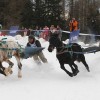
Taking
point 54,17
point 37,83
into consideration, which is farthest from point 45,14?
point 37,83

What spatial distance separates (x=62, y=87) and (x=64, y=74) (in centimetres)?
222

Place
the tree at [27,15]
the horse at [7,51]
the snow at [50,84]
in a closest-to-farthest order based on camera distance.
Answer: the snow at [50,84] → the horse at [7,51] → the tree at [27,15]

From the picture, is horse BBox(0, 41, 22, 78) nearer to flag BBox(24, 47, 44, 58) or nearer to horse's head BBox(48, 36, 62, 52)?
flag BBox(24, 47, 44, 58)

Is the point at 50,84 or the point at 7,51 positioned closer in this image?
the point at 50,84

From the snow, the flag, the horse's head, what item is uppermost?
the horse's head

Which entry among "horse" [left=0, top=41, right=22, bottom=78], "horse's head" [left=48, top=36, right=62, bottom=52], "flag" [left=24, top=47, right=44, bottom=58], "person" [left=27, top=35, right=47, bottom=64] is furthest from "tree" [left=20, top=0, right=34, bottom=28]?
"horse's head" [left=48, top=36, right=62, bottom=52]

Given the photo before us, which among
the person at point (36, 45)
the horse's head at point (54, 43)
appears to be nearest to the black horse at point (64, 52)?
the horse's head at point (54, 43)

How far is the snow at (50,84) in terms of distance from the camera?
941 centimetres

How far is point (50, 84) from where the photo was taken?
10.9 meters

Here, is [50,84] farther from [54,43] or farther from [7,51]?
[7,51]

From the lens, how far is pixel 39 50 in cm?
1354

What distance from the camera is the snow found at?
30.9ft

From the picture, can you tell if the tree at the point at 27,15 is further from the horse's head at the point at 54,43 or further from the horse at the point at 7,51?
the horse's head at the point at 54,43

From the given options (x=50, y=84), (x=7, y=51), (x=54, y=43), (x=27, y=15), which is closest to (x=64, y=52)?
(x=54, y=43)
